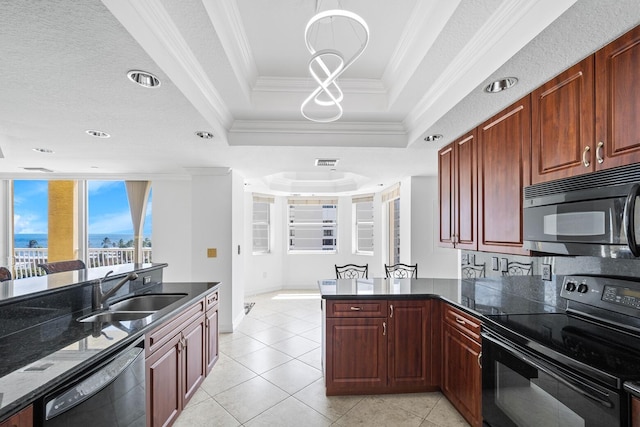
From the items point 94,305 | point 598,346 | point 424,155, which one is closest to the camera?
point 598,346

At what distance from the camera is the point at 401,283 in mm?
3055

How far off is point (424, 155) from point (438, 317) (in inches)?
72.2

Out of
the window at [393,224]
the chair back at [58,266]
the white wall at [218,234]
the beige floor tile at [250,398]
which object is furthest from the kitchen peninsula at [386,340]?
the window at [393,224]

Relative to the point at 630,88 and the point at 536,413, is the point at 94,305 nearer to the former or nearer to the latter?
the point at 536,413

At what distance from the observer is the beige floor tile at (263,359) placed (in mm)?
3188

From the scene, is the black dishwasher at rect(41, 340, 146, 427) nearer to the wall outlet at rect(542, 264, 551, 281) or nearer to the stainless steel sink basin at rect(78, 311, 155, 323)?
the stainless steel sink basin at rect(78, 311, 155, 323)

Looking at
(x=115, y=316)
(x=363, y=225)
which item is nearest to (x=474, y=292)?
(x=115, y=316)

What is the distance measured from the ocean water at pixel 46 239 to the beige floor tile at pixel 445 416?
5269 millimetres

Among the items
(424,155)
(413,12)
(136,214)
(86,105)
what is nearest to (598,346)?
(413,12)

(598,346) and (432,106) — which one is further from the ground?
(432,106)

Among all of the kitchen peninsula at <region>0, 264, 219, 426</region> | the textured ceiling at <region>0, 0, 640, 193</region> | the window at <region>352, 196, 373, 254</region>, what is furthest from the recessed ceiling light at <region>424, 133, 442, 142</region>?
the window at <region>352, 196, 373, 254</region>

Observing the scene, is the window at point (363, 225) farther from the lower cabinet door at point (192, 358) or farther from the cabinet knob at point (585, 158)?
the cabinet knob at point (585, 158)

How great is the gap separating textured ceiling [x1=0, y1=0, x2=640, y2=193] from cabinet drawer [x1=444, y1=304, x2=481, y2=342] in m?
1.49

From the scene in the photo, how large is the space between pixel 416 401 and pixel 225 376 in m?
1.79
